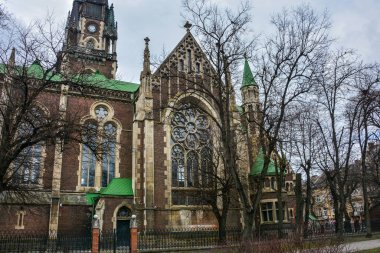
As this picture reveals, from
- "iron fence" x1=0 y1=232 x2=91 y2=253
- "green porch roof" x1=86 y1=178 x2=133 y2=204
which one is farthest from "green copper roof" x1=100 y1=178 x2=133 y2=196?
"iron fence" x1=0 y1=232 x2=91 y2=253

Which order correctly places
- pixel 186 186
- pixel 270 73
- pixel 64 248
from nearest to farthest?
1. pixel 270 73
2. pixel 64 248
3. pixel 186 186

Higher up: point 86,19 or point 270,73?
point 86,19

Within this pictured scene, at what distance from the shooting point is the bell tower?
134ft

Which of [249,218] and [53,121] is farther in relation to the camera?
[249,218]

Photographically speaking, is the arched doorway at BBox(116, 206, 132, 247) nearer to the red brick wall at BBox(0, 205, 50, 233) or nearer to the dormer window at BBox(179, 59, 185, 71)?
the red brick wall at BBox(0, 205, 50, 233)

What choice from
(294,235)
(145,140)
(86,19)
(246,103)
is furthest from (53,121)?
(86,19)

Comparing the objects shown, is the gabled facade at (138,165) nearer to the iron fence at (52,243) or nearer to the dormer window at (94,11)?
the iron fence at (52,243)

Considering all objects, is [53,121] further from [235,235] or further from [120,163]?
[120,163]

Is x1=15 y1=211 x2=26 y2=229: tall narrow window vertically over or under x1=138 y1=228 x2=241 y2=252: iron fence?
over

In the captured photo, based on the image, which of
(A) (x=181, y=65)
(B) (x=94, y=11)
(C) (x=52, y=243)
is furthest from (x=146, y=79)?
(B) (x=94, y=11)

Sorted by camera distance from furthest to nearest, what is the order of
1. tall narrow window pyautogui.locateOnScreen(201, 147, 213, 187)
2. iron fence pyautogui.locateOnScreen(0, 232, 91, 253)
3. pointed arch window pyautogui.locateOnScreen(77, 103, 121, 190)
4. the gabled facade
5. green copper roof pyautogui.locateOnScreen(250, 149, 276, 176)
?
green copper roof pyautogui.locateOnScreen(250, 149, 276, 176), pointed arch window pyautogui.locateOnScreen(77, 103, 121, 190), tall narrow window pyautogui.locateOnScreen(201, 147, 213, 187), the gabled facade, iron fence pyautogui.locateOnScreen(0, 232, 91, 253)

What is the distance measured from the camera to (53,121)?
40.5 ft

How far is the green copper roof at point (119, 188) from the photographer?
26.9 meters

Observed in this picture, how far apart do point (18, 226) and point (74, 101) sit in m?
10.9
